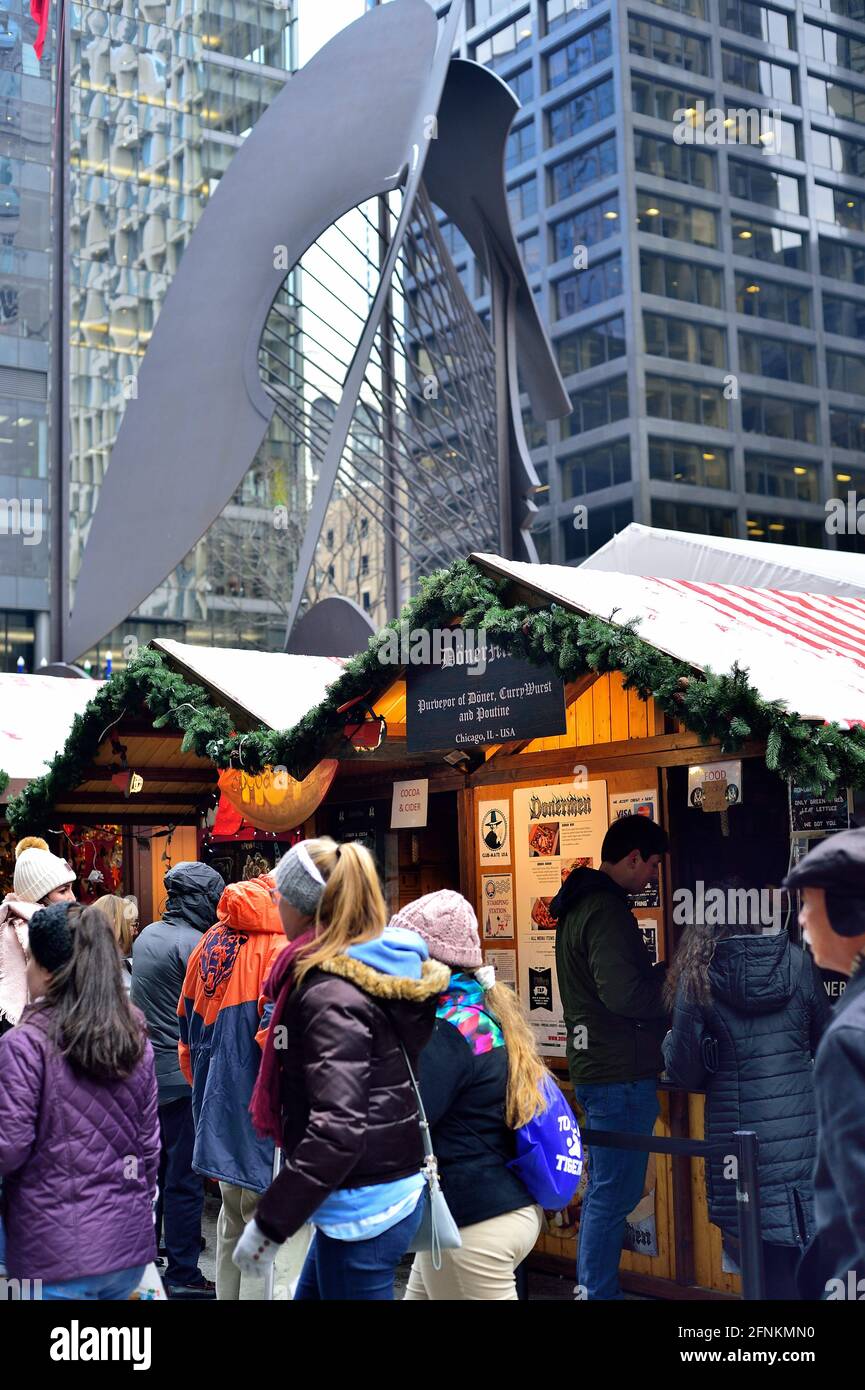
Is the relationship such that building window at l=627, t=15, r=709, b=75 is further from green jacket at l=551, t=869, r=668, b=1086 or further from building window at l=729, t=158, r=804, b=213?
green jacket at l=551, t=869, r=668, b=1086

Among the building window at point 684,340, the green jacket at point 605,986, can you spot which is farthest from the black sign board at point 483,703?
A: the building window at point 684,340

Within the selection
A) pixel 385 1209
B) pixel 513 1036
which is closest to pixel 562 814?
pixel 513 1036

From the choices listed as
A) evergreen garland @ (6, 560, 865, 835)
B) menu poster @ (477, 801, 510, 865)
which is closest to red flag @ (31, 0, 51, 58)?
evergreen garland @ (6, 560, 865, 835)

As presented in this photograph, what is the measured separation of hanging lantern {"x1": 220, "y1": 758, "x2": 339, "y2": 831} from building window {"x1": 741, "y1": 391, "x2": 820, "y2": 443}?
2039 inches

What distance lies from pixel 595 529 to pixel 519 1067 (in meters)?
52.0

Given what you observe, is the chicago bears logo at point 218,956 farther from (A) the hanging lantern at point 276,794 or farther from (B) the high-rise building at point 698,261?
(B) the high-rise building at point 698,261

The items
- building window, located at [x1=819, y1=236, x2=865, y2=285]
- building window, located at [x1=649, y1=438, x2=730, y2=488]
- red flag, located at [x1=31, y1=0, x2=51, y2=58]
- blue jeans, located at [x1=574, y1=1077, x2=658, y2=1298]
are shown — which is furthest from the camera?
building window, located at [x1=819, y1=236, x2=865, y2=285]

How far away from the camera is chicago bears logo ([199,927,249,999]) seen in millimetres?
6039

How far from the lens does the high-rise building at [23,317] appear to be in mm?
46219

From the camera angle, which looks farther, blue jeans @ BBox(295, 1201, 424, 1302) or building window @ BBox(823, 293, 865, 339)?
building window @ BBox(823, 293, 865, 339)

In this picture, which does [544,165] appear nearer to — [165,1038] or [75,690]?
[75,690]

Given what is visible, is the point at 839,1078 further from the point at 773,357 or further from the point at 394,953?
the point at 773,357

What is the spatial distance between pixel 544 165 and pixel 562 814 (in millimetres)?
55710

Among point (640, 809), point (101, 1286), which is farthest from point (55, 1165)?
point (640, 809)
